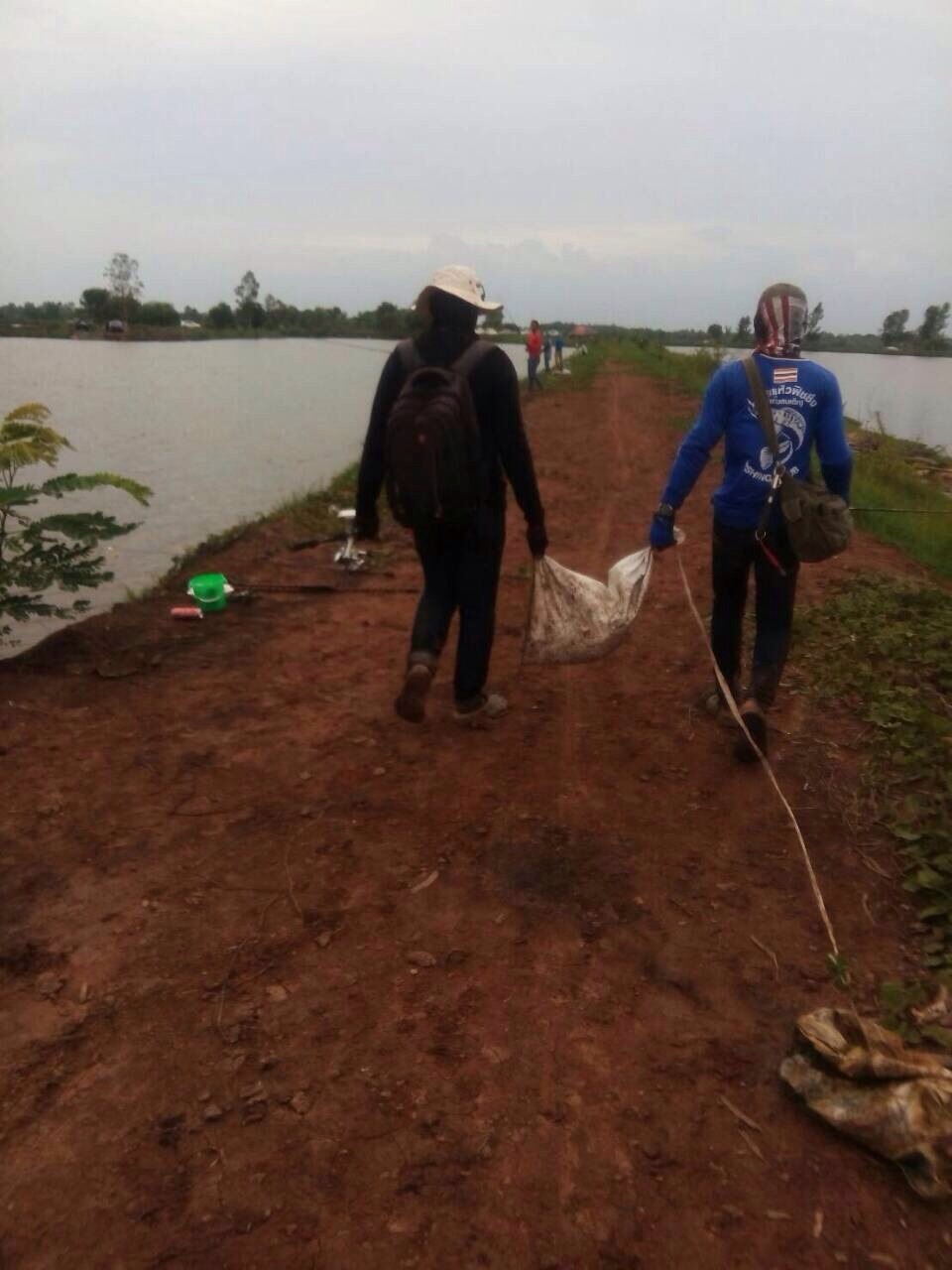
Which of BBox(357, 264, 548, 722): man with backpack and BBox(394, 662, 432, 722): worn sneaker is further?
BBox(394, 662, 432, 722): worn sneaker

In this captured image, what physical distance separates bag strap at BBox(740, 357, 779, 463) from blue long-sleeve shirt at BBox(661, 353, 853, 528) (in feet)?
0.08

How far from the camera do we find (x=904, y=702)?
13.6ft

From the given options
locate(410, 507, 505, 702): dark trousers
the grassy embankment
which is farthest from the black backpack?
the grassy embankment

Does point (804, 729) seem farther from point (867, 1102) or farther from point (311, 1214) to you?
point (311, 1214)

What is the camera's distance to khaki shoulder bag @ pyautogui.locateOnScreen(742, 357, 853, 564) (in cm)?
342

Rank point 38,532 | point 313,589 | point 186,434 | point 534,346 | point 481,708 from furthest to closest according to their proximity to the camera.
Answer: point 534,346 → point 186,434 → point 313,589 → point 38,532 → point 481,708

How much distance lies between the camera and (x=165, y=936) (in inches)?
108

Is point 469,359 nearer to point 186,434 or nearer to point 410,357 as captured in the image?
point 410,357

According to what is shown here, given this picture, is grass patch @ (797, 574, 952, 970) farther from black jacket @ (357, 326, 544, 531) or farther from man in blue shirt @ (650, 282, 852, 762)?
black jacket @ (357, 326, 544, 531)

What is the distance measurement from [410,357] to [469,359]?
9.4 inches

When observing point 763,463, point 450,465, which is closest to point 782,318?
point 763,463

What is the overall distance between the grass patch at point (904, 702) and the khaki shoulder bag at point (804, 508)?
36.9 inches

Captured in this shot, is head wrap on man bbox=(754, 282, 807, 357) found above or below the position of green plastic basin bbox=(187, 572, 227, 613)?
above

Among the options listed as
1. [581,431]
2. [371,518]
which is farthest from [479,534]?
[581,431]
